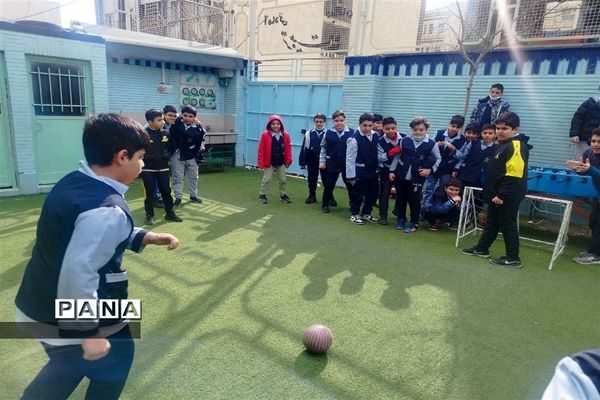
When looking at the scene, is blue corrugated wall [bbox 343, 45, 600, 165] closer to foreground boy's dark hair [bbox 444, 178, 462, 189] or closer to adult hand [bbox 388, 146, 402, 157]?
foreground boy's dark hair [bbox 444, 178, 462, 189]

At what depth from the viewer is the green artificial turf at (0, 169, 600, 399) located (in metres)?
2.48

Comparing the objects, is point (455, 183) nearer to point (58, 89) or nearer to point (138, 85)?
point (58, 89)

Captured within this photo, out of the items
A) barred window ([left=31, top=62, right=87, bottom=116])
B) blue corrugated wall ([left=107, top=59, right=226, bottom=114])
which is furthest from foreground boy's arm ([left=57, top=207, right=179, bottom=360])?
blue corrugated wall ([left=107, top=59, right=226, bottom=114])

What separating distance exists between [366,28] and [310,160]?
368 cm

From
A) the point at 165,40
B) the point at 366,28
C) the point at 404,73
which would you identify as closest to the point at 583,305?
the point at 404,73

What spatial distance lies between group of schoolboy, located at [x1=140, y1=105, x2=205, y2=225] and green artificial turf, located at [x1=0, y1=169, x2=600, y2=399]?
0.48m

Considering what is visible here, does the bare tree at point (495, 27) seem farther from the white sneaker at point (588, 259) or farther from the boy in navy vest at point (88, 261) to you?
the boy in navy vest at point (88, 261)

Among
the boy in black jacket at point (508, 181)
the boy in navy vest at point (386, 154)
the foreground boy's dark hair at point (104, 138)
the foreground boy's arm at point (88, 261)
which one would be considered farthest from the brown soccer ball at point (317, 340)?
the boy in navy vest at point (386, 154)

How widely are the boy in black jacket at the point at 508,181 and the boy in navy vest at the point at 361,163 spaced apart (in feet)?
6.22

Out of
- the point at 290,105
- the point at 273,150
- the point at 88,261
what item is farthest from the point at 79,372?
the point at 290,105

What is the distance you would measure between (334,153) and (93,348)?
561 cm

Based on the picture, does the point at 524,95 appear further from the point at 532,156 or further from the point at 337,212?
the point at 337,212

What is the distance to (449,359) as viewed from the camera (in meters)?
2.77

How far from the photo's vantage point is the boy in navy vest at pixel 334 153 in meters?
6.50
